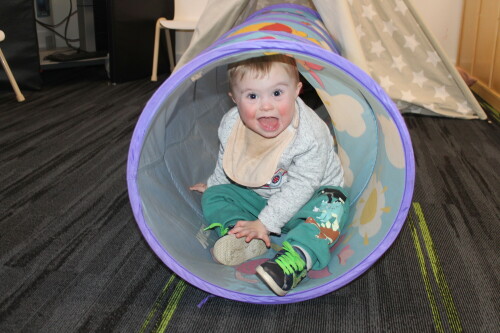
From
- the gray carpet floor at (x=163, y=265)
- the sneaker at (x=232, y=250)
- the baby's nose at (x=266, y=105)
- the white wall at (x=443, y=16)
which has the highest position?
the baby's nose at (x=266, y=105)

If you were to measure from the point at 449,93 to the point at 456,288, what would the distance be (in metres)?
1.71

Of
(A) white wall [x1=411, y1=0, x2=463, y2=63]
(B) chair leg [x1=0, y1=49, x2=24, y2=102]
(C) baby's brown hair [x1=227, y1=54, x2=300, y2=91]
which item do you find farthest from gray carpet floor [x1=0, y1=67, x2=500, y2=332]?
(A) white wall [x1=411, y1=0, x2=463, y2=63]

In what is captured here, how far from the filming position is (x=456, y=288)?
1185 millimetres

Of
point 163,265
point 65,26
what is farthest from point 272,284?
point 65,26

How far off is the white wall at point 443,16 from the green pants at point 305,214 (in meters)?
2.60

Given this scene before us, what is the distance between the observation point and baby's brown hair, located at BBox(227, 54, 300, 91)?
121cm

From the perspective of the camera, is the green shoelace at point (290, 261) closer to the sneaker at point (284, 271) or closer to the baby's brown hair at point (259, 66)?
the sneaker at point (284, 271)

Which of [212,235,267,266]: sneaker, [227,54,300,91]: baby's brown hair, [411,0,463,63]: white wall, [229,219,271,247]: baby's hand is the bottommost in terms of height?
[212,235,267,266]: sneaker

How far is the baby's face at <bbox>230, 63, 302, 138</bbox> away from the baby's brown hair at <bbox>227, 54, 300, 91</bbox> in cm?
1

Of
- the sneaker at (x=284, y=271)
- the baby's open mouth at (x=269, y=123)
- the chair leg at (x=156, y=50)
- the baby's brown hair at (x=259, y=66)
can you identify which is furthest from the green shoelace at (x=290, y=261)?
the chair leg at (x=156, y=50)

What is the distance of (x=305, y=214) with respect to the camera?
127cm

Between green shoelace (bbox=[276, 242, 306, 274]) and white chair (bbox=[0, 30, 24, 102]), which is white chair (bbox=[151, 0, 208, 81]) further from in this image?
green shoelace (bbox=[276, 242, 306, 274])

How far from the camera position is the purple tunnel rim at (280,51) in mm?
934

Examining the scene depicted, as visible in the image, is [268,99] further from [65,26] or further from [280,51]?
[65,26]
